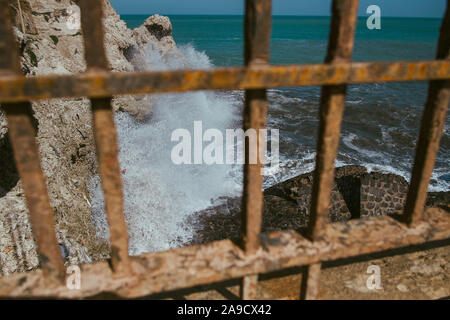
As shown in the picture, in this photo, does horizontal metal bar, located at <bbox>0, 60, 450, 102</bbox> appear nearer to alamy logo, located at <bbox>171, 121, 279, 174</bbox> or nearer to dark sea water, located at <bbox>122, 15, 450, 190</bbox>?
alamy logo, located at <bbox>171, 121, 279, 174</bbox>

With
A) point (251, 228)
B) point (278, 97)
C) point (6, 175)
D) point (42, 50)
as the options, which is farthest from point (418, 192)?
point (278, 97)

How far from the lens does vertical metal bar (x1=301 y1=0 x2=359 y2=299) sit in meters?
1.27

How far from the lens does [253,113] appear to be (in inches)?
51.9

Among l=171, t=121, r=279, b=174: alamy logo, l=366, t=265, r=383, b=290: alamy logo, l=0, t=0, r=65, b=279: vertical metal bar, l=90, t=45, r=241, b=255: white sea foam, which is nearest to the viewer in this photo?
l=0, t=0, r=65, b=279: vertical metal bar

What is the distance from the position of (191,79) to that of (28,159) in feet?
2.29

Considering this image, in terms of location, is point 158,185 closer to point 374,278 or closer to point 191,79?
point 374,278

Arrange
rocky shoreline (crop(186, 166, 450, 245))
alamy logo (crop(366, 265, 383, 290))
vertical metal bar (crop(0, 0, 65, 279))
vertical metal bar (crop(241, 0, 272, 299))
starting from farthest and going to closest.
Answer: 1. rocky shoreline (crop(186, 166, 450, 245))
2. alamy logo (crop(366, 265, 383, 290))
3. vertical metal bar (crop(241, 0, 272, 299))
4. vertical metal bar (crop(0, 0, 65, 279))

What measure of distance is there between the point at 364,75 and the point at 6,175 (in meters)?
3.75

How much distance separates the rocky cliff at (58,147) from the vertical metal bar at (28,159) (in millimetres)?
2293

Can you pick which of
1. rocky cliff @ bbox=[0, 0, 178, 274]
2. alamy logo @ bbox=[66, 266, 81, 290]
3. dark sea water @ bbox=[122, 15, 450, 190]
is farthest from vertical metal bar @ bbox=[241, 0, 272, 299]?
dark sea water @ bbox=[122, 15, 450, 190]

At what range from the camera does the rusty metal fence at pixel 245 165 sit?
3.78 ft

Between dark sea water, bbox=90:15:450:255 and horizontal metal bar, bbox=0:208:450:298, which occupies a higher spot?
horizontal metal bar, bbox=0:208:450:298

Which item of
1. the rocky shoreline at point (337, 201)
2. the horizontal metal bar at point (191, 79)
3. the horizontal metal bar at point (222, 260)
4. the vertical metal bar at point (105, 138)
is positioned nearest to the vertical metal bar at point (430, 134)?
the horizontal metal bar at point (222, 260)

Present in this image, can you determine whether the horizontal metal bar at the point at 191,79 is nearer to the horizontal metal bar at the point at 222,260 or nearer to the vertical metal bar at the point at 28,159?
the vertical metal bar at the point at 28,159
